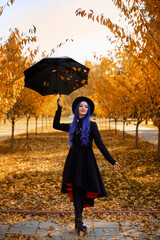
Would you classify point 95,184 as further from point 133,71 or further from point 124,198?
point 133,71

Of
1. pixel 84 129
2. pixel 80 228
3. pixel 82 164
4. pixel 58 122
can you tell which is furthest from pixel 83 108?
pixel 80 228

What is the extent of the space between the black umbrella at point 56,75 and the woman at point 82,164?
84 cm

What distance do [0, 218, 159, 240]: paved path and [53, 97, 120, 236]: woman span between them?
19 cm

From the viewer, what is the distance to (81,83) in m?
4.82

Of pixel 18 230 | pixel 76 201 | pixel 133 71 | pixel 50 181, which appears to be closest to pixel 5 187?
pixel 50 181

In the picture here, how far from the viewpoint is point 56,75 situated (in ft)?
15.3

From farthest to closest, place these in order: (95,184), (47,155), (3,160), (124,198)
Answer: (47,155), (3,160), (124,198), (95,184)

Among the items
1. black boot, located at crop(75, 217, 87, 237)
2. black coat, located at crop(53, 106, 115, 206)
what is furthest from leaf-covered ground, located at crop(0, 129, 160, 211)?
black coat, located at crop(53, 106, 115, 206)

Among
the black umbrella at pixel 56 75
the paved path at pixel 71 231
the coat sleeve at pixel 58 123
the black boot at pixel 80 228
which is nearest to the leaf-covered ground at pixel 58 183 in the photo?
the paved path at pixel 71 231

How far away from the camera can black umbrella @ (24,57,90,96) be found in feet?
14.5

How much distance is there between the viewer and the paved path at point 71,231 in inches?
148

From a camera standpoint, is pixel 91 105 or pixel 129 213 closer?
pixel 91 105

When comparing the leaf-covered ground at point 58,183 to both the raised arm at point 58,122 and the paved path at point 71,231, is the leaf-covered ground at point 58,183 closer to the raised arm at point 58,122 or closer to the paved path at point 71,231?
the paved path at point 71,231

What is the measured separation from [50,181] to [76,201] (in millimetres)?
3571
